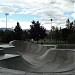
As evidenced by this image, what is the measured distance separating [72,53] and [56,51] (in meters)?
2.42

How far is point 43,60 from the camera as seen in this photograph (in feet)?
66.9

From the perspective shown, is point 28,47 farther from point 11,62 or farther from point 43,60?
point 11,62

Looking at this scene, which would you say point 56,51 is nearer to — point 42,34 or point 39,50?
point 39,50

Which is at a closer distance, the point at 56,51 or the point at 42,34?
the point at 56,51

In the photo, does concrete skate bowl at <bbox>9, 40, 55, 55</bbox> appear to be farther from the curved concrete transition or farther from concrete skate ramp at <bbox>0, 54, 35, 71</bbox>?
concrete skate ramp at <bbox>0, 54, 35, 71</bbox>

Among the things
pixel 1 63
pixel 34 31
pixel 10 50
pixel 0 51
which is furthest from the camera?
pixel 34 31

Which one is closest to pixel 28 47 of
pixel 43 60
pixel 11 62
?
pixel 43 60

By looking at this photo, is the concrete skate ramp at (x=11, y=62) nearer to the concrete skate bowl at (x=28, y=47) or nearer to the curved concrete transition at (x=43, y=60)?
the curved concrete transition at (x=43, y=60)

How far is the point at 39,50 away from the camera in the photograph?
94.9 ft

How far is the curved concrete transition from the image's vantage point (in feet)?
42.2

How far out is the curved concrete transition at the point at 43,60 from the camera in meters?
12.9

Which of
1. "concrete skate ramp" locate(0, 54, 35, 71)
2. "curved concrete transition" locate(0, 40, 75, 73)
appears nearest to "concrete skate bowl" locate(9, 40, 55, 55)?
"curved concrete transition" locate(0, 40, 75, 73)

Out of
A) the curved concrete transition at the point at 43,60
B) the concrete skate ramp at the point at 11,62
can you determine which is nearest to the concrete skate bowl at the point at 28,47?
the curved concrete transition at the point at 43,60

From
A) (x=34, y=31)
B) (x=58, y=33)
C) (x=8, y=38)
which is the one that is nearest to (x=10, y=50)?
(x=8, y=38)
